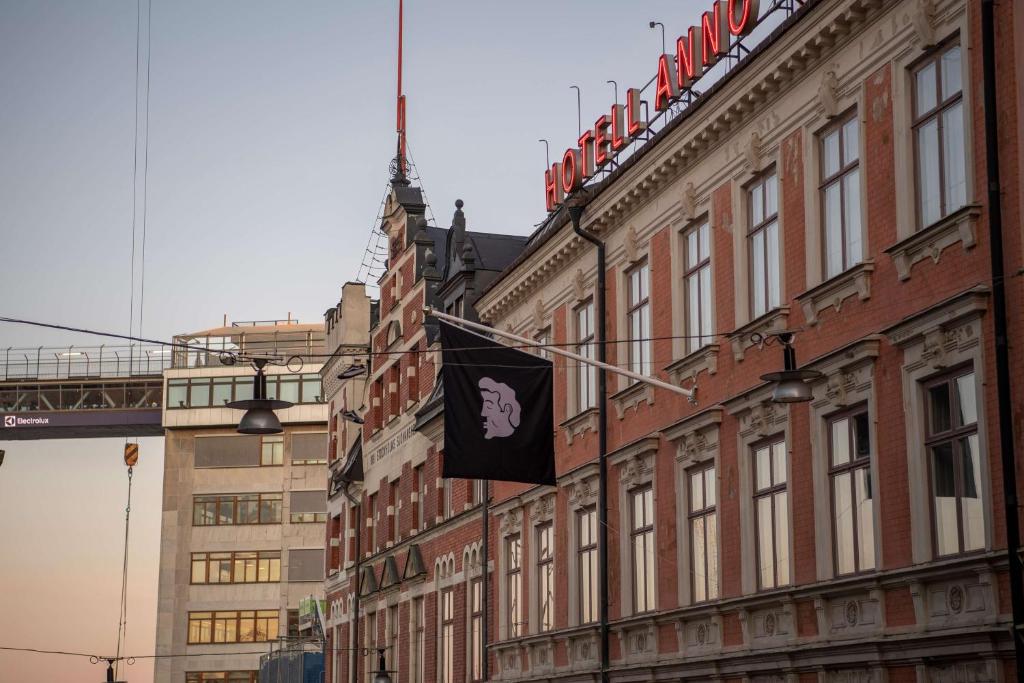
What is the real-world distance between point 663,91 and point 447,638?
1827 centimetres

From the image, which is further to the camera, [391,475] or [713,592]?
[391,475]

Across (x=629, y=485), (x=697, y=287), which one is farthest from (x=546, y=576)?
(x=697, y=287)

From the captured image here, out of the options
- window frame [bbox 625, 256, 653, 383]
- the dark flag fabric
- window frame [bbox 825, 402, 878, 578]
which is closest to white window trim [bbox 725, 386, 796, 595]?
window frame [bbox 825, 402, 878, 578]

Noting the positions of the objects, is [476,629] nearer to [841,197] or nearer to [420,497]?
[420,497]

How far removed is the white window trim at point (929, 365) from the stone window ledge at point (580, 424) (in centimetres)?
1144

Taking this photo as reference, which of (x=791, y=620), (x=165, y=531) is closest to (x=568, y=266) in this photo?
(x=791, y=620)

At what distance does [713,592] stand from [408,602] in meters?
20.8

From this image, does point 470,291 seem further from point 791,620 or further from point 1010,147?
point 1010,147

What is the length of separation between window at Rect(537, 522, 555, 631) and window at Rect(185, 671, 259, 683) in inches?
2766

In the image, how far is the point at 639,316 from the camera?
29844 mm

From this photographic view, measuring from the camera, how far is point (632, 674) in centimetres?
2828

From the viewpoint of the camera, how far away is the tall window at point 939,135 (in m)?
19.6

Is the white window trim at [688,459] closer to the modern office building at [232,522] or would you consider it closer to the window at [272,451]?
the modern office building at [232,522]

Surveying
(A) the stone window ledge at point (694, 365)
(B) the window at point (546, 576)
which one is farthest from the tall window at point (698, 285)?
(B) the window at point (546, 576)
